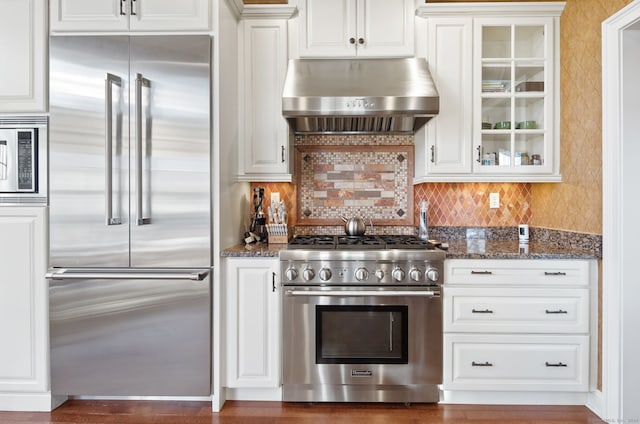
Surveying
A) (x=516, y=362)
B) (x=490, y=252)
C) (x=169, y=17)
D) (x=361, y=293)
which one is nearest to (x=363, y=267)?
(x=361, y=293)

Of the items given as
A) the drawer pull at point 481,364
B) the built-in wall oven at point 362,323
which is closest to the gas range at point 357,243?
the built-in wall oven at point 362,323

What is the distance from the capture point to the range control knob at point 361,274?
232cm

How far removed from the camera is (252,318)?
2.39 metres

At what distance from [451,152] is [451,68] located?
576mm

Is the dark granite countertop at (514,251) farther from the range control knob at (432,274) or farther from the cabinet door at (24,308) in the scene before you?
the cabinet door at (24,308)

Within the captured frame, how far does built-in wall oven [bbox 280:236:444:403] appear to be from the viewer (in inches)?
92.2

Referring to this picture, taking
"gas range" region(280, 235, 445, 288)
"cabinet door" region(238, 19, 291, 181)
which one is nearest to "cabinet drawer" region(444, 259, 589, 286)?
"gas range" region(280, 235, 445, 288)

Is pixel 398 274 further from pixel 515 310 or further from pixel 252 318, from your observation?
pixel 252 318

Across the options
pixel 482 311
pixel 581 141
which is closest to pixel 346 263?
pixel 482 311

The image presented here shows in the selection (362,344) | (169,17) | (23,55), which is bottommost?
(362,344)

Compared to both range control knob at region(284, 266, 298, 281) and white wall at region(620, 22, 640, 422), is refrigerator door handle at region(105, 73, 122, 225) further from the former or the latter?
white wall at region(620, 22, 640, 422)

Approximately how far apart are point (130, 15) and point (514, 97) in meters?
2.52

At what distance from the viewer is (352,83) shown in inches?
98.7

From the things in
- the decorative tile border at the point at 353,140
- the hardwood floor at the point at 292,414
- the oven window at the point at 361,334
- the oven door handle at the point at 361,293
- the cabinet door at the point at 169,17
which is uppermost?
the cabinet door at the point at 169,17
